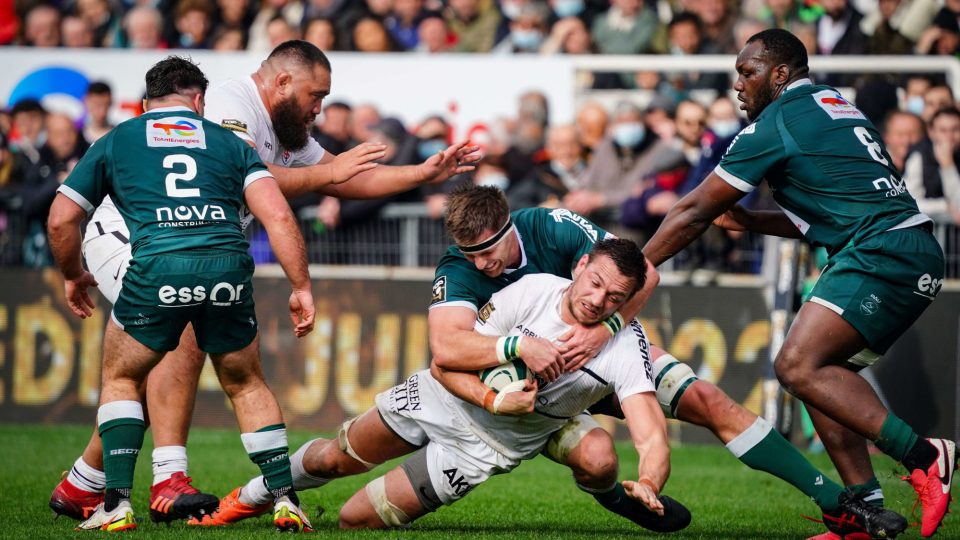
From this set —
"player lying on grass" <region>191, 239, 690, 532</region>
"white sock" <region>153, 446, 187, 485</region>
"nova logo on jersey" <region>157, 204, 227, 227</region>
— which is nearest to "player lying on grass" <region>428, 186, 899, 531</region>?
"player lying on grass" <region>191, 239, 690, 532</region>

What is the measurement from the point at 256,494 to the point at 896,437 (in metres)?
3.28

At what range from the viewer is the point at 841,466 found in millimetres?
6641

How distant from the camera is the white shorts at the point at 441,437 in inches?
255

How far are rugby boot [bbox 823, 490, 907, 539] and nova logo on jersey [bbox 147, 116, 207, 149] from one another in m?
3.64

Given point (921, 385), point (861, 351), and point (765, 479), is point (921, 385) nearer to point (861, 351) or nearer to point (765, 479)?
point (765, 479)

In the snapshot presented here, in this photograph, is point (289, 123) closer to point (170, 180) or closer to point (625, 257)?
point (170, 180)

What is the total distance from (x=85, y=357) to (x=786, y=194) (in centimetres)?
802

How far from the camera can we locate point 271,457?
20.7ft

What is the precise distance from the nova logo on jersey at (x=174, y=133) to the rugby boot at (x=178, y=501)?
1.68 m

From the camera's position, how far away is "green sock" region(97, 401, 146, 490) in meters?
6.20

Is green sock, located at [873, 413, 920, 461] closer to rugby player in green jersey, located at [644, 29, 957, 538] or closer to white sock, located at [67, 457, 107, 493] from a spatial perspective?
rugby player in green jersey, located at [644, 29, 957, 538]

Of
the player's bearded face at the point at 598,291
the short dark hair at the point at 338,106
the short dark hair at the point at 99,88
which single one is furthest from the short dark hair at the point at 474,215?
the short dark hair at the point at 99,88

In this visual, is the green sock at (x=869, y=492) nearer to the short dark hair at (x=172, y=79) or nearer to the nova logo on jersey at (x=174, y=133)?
the nova logo on jersey at (x=174, y=133)

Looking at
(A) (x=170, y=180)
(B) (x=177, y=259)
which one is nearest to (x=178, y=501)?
(B) (x=177, y=259)
